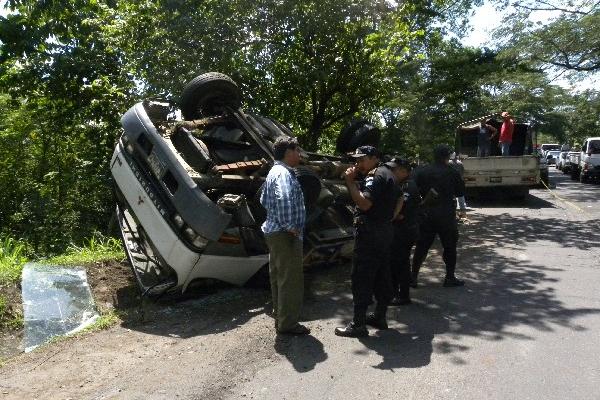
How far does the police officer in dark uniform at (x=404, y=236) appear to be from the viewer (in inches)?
230

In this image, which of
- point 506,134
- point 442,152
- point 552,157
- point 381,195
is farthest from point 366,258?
point 552,157

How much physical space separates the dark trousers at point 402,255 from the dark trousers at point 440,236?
0.65 metres

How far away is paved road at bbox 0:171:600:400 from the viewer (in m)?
4.12

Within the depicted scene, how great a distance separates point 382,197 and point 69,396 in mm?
2777

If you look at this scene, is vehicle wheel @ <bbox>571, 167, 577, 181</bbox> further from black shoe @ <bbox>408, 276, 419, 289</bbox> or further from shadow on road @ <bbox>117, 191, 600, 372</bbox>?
black shoe @ <bbox>408, 276, 419, 289</bbox>

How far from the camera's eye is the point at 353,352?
4.77 meters

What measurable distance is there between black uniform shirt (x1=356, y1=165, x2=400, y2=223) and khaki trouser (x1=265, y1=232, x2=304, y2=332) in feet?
2.08

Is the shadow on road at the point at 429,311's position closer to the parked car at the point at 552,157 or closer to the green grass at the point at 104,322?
the green grass at the point at 104,322

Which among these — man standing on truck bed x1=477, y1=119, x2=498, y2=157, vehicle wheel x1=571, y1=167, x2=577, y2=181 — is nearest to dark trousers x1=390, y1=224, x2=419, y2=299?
man standing on truck bed x1=477, y1=119, x2=498, y2=157

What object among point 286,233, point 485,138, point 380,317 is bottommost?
point 380,317

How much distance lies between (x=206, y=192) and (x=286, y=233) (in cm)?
133

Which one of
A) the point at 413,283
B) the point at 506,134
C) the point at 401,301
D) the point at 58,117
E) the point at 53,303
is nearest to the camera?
the point at 401,301

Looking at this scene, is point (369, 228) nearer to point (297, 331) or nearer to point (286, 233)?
point (286, 233)

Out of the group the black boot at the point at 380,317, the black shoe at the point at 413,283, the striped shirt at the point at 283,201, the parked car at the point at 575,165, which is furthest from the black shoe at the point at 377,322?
the parked car at the point at 575,165
